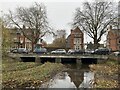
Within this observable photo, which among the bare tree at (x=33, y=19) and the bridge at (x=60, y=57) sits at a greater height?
the bare tree at (x=33, y=19)

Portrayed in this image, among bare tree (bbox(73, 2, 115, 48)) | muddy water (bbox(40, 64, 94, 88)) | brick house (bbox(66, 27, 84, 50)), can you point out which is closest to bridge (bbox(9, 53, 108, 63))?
bare tree (bbox(73, 2, 115, 48))

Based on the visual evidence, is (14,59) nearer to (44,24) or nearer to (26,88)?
(44,24)

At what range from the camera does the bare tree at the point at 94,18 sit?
200 ft

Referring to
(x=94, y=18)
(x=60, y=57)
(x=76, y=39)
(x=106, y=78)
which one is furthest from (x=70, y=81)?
(x=76, y=39)

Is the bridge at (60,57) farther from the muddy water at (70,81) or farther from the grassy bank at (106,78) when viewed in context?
the muddy water at (70,81)

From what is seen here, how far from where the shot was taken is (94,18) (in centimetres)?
6197

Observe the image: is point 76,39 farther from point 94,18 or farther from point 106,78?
point 106,78

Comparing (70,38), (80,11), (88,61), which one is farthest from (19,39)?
(88,61)

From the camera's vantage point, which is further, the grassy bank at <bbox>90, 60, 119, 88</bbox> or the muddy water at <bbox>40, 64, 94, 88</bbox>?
the muddy water at <bbox>40, 64, 94, 88</bbox>

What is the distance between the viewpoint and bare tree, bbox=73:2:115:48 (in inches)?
2402

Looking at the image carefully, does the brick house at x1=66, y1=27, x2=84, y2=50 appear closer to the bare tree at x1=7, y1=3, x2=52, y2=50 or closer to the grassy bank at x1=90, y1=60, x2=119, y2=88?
the bare tree at x1=7, y1=3, x2=52, y2=50

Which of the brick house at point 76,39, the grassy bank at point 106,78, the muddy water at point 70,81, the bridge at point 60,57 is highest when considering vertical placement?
the brick house at point 76,39

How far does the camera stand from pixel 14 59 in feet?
166

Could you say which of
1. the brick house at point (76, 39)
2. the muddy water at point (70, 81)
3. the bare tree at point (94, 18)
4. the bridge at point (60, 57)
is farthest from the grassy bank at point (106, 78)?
the brick house at point (76, 39)
